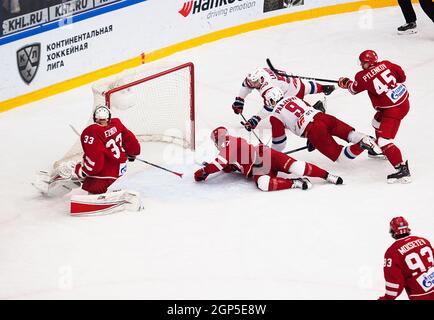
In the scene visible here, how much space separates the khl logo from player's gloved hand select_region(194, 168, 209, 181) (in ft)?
9.45

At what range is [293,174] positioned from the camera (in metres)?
7.77

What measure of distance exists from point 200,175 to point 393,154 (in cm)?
134

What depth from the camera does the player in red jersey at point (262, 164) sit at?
7453 mm

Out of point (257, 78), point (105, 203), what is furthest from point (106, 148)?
point (257, 78)

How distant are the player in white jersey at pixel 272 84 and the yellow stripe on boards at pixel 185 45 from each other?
163 cm

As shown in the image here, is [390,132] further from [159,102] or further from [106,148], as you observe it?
[106,148]

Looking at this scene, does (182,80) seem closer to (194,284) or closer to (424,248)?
(194,284)

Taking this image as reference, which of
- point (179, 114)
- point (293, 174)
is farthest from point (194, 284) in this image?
point (179, 114)

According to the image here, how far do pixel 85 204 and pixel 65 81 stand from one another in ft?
8.23

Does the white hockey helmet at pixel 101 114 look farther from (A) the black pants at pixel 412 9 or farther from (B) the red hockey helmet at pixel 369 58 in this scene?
(A) the black pants at pixel 412 9

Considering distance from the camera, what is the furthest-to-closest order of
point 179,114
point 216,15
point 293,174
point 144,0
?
point 216,15
point 144,0
point 179,114
point 293,174

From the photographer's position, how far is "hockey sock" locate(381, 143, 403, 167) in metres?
7.49

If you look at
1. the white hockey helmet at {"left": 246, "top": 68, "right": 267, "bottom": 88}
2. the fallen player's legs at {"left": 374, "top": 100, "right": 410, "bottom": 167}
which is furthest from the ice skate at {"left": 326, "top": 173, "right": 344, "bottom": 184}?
the white hockey helmet at {"left": 246, "top": 68, "right": 267, "bottom": 88}

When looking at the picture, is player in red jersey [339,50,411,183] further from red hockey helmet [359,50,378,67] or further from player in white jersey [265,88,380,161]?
player in white jersey [265,88,380,161]
